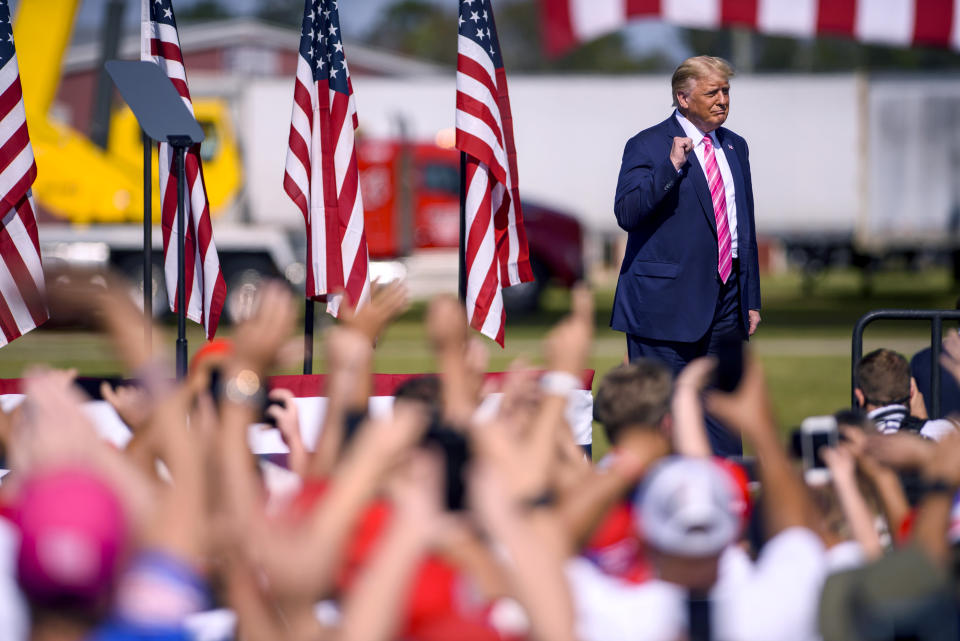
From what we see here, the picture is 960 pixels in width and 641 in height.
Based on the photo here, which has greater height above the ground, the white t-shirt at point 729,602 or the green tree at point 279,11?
the green tree at point 279,11

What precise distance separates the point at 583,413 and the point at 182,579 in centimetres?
307

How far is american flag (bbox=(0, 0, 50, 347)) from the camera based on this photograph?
6.09 m

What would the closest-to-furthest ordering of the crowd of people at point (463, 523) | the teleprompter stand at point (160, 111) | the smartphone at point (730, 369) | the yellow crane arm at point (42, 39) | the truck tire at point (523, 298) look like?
1. the crowd of people at point (463, 523)
2. the smartphone at point (730, 369)
3. the teleprompter stand at point (160, 111)
4. the yellow crane arm at point (42, 39)
5. the truck tire at point (523, 298)

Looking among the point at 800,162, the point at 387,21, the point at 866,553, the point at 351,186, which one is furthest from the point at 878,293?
the point at 387,21

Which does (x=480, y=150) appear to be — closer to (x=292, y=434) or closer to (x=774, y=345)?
(x=292, y=434)

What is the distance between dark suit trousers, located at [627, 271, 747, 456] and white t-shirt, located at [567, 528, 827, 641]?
2351 mm

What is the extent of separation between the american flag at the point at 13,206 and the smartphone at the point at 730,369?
152 inches

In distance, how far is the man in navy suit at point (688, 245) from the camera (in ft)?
16.6

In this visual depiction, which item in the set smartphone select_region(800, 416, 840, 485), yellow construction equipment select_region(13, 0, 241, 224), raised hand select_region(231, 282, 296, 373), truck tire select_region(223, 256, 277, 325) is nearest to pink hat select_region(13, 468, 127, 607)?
raised hand select_region(231, 282, 296, 373)

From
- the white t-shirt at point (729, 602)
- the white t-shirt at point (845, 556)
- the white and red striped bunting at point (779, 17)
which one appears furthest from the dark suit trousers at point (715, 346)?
the white and red striped bunting at point (779, 17)

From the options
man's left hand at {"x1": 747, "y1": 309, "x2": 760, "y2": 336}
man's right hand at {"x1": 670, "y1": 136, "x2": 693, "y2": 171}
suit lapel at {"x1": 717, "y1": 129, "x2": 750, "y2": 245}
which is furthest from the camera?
man's left hand at {"x1": 747, "y1": 309, "x2": 760, "y2": 336}

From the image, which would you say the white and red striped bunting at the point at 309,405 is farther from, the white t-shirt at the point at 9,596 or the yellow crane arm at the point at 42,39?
the yellow crane arm at the point at 42,39

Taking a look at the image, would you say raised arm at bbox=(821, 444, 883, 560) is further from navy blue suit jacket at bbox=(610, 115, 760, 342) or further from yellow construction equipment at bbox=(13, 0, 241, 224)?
yellow construction equipment at bbox=(13, 0, 241, 224)

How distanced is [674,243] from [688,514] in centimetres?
288
